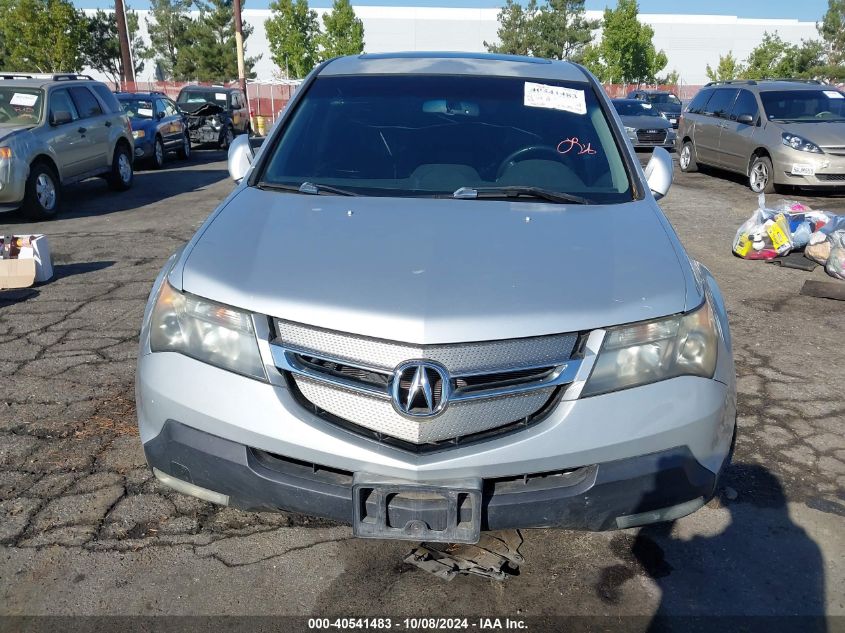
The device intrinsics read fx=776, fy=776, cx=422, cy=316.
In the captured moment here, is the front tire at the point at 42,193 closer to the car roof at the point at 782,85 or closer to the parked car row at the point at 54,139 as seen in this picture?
the parked car row at the point at 54,139

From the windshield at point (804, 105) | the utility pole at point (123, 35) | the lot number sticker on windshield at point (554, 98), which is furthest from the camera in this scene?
the utility pole at point (123, 35)

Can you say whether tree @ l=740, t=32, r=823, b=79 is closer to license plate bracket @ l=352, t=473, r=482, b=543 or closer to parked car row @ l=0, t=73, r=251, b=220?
parked car row @ l=0, t=73, r=251, b=220

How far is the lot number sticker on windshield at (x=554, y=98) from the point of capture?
3756 millimetres

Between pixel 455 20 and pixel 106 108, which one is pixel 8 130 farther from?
pixel 455 20

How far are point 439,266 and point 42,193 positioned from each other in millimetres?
8913

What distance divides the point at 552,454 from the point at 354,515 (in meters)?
0.60

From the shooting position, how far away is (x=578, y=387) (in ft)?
7.41

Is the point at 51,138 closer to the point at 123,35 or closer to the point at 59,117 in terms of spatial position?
the point at 59,117

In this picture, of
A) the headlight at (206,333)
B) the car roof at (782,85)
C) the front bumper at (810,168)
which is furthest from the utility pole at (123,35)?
the headlight at (206,333)

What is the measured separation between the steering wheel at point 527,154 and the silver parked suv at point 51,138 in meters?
7.72

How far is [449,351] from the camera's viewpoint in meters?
2.21

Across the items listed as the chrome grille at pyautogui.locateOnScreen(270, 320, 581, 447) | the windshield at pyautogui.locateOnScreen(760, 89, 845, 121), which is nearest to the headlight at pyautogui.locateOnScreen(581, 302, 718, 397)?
the chrome grille at pyautogui.locateOnScreen(270, 320, 581, 447)

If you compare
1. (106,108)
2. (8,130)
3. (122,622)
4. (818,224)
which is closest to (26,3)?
(106,108)

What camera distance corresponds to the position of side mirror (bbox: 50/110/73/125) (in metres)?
10.2
